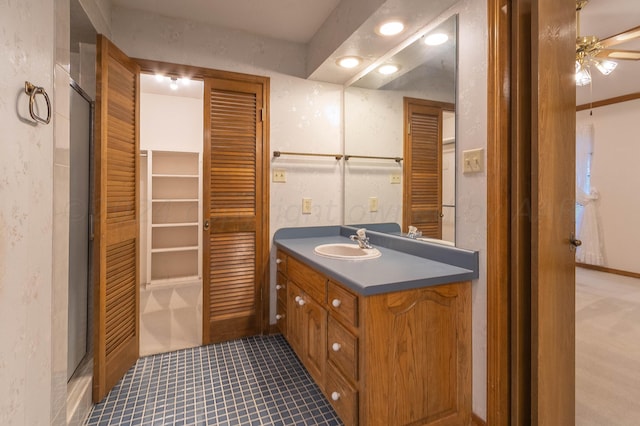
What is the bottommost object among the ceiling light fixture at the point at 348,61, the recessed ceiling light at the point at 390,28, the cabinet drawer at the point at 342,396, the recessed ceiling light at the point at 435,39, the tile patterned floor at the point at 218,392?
the tile patterned floor at the point at 218,392

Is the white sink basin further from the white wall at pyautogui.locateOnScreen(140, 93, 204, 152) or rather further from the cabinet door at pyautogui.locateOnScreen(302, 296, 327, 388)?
the white wall at pyautogui.locateOnScreen(140, 93, 204, 152)

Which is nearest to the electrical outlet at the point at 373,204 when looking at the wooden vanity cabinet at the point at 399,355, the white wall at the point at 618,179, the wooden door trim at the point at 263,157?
the wooden door trim at the point at 263,157

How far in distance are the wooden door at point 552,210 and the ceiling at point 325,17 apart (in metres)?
0.56

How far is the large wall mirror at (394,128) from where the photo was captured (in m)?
1.63

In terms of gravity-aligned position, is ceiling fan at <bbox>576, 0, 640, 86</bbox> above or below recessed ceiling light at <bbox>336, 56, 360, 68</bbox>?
above

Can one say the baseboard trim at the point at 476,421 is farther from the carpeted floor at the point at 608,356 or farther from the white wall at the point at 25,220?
the white wall at the point at 25,220

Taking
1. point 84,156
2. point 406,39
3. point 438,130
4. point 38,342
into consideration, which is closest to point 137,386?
point 38,342

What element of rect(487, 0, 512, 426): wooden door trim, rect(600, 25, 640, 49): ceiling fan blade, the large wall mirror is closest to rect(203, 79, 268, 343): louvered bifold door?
the large wall mirror

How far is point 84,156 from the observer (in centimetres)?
184

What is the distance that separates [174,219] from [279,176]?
2106mm

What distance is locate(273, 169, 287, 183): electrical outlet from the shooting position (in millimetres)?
2479

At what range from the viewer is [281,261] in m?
2.34

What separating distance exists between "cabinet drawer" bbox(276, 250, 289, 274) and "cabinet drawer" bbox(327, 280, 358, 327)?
2.50 feet

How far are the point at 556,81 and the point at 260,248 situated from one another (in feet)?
6.69
